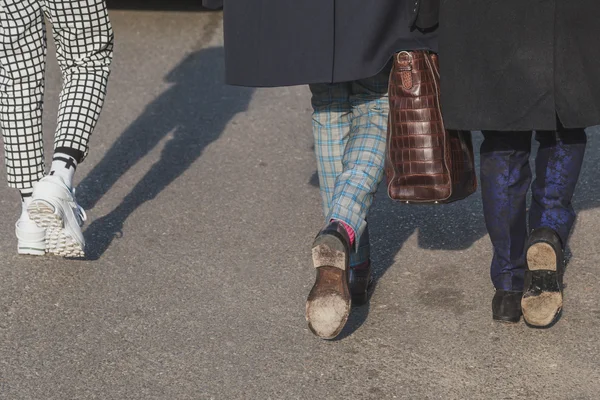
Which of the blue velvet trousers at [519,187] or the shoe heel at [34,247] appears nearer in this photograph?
the blue velvet trousers at [519,187]

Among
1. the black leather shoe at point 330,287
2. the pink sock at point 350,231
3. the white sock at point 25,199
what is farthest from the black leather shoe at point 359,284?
the white sock at point 25,199

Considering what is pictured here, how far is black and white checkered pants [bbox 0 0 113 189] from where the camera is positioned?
4441 mm

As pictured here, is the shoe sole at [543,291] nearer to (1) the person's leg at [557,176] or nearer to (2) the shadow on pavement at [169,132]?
(1) the person's leg at [557,176]

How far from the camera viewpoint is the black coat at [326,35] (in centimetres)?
344

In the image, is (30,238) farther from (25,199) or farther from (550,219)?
(550,219)

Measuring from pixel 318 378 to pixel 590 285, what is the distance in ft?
3.98

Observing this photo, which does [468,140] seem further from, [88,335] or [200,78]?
Answer: [200,78]

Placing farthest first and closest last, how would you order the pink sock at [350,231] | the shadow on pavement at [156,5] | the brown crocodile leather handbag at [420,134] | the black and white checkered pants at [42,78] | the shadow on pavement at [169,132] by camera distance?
the shadow on pavement at [156,5]
the shadow on pavement at [169,132]
the black and white checkered pants at [42,78]
the pink sock at [350,231]
the brown crocodile leather handbag at [420,134]

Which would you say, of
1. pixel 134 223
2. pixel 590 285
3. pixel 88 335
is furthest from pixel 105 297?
pixel 590 285

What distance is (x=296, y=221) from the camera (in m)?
4.87

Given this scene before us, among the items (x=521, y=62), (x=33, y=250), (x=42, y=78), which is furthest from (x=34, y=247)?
(x=521, y=62)

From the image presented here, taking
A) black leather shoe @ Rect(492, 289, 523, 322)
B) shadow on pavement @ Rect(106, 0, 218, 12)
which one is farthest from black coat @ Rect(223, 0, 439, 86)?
shadow on pavement @ Rect(106, 0, 218, 12)

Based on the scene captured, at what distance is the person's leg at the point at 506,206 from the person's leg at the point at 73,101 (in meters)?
1.62

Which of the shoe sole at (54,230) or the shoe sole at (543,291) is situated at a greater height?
the shoe sole at (543,291)
